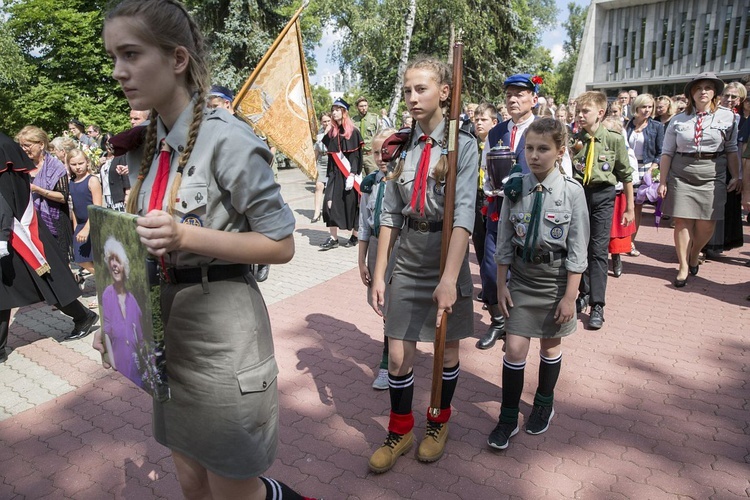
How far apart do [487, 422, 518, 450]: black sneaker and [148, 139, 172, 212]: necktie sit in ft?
7.90

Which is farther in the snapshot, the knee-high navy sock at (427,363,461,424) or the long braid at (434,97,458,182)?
the knee-high navy sock at (427,363,461,424)

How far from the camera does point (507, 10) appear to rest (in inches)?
1117

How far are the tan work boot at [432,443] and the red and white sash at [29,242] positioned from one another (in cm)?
370

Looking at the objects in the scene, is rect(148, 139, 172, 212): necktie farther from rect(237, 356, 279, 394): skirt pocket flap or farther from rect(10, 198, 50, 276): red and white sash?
rect(10, 198, 50, 276): red and white sash

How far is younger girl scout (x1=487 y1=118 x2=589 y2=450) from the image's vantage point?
317 centimetres

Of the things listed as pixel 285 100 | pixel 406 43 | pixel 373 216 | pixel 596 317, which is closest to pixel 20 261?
pixel 285 100

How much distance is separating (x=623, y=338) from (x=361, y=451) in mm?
2851

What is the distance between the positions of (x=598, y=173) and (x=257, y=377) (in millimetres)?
4416

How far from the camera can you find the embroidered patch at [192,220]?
1659 mm

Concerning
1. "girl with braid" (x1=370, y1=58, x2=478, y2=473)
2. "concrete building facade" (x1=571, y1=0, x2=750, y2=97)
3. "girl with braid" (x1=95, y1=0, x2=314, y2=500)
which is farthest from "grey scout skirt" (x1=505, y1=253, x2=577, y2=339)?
"concrete building facade" (x1=571, y1=0, x2=750, y2=97)

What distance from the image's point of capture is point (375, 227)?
3912 mm

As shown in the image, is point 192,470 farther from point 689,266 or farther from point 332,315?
point 689,266

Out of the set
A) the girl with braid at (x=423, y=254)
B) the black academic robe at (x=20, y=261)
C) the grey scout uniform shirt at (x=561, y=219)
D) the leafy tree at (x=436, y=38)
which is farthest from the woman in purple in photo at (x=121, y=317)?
the leafy tree at (x=436, y=38)

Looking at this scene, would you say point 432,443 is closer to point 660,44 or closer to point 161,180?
point 161,180
